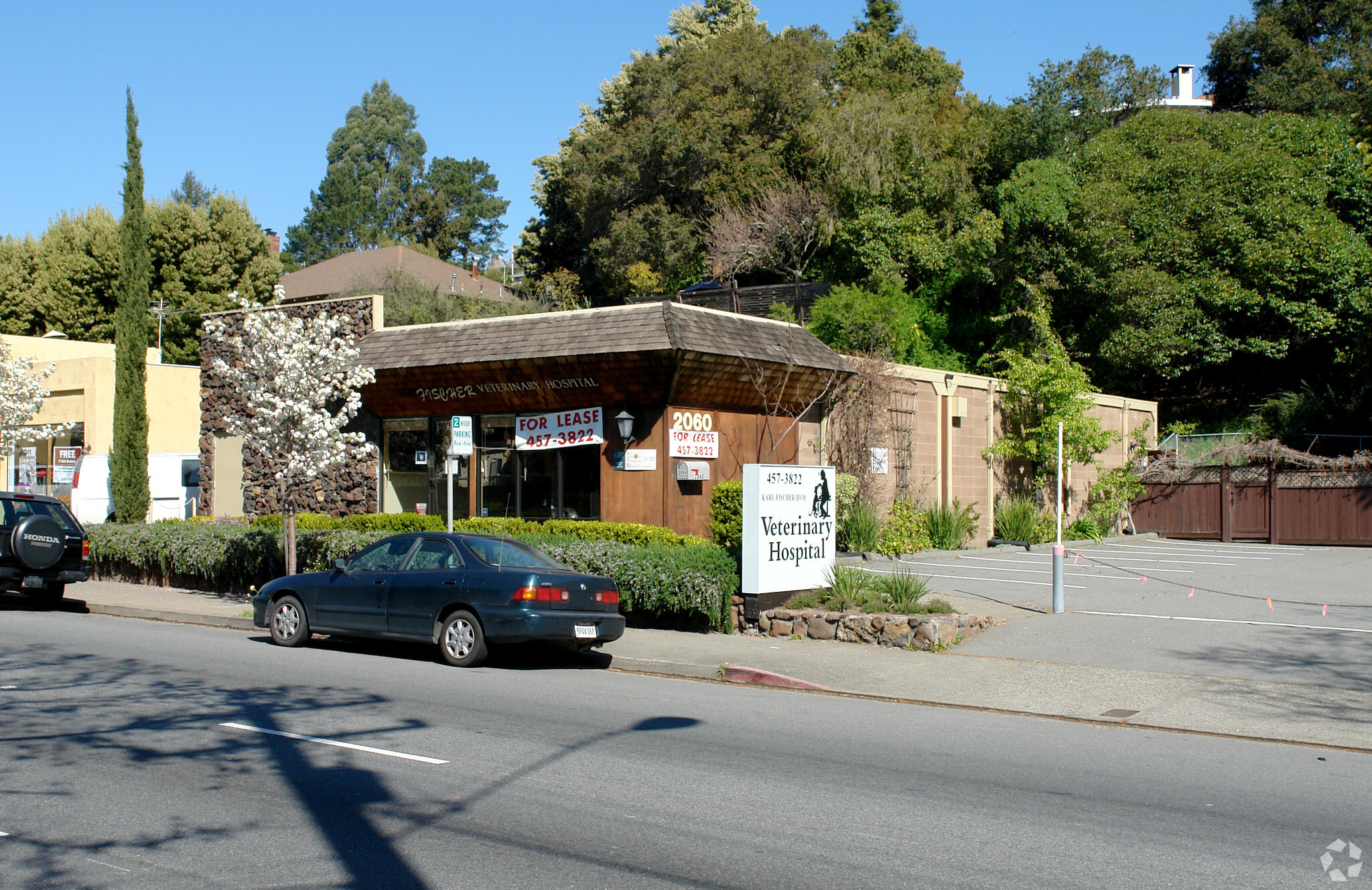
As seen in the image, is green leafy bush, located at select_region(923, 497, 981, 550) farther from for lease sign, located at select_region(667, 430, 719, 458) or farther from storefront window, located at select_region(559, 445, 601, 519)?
storefront window, located at select_region(559, 445, 601, 519)

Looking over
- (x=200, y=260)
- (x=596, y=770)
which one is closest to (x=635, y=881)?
(x=596, y=770)

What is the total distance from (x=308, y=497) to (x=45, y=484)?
1300cm

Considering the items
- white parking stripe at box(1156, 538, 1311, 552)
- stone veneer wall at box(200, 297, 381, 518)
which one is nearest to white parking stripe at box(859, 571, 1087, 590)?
stone veneer wall at box(200, 297, 381, 518)

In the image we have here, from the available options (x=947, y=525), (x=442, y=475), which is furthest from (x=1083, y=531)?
(x=442, y=475)

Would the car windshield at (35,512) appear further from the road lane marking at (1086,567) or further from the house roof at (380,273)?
the house roof at (380,273)

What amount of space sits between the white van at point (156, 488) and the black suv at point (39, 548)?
8.28m

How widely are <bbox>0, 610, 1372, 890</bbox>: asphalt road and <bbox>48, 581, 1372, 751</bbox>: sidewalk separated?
1.34 feet

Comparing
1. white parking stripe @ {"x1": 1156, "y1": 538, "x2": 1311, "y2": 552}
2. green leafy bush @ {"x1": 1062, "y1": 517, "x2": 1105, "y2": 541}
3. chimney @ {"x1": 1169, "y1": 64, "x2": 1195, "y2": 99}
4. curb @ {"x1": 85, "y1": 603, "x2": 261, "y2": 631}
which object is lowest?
curb @ {"x1": 85, "y1": 603, "x2": 261, "y2": 631}

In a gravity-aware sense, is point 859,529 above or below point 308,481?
below

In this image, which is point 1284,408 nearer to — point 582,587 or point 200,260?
point 582,587

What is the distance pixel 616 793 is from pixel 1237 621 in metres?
11.0

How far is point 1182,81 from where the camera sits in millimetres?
68812

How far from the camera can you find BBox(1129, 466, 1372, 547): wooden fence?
28611 millimetres

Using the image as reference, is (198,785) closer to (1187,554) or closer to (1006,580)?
(1006,580)
